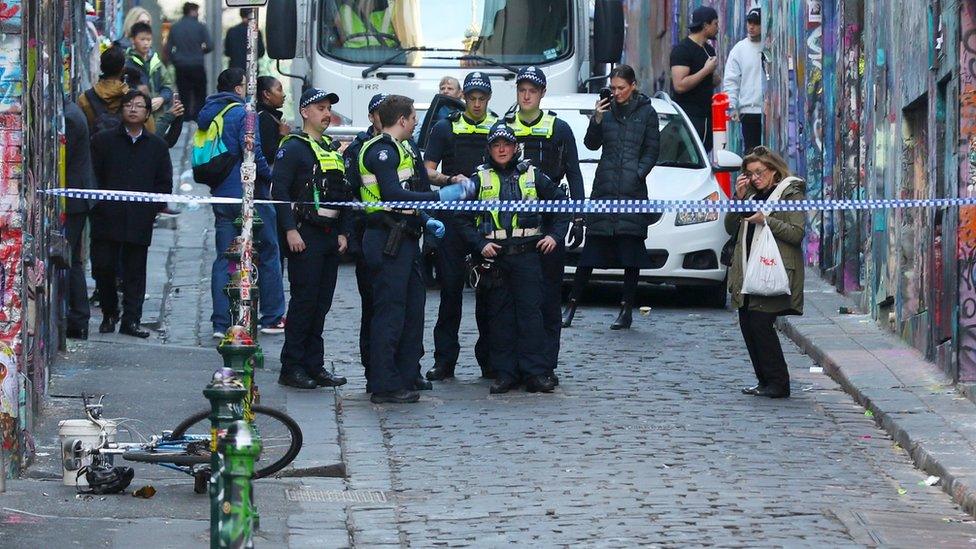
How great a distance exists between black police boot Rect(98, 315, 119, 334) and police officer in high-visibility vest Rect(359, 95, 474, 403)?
3.49m

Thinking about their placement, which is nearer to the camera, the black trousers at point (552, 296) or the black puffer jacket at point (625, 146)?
the black trousers at point (552, 296)

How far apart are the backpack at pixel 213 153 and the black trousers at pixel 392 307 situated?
8.66ft

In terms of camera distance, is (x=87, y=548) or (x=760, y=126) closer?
(x=87, y=548)

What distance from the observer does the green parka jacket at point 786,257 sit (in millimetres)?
12688

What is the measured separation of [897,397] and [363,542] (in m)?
4.63

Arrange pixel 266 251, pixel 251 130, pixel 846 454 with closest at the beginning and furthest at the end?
1. pixel 846 454
2. pixel 251 130
3. pixel 266 251

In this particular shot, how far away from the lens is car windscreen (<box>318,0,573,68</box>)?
20.1 meters

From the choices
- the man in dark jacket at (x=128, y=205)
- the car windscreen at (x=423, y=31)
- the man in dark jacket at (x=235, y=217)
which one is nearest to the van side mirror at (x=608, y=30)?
the car windscreen at (x=423, y=31)

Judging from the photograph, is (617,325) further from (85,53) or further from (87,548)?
(85,53)

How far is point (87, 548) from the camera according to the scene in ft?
27.8

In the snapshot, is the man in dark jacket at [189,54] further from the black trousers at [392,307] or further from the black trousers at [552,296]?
the black trousers at [392,307]

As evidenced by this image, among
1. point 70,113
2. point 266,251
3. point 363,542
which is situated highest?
point 70,113

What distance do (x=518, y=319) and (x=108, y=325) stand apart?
3.95 meters

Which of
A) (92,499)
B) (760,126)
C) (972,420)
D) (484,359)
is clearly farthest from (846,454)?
(760,126)
